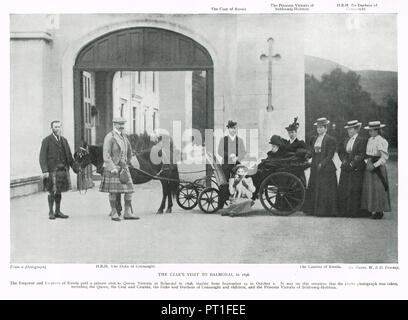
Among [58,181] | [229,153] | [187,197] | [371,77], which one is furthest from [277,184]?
[58,181]

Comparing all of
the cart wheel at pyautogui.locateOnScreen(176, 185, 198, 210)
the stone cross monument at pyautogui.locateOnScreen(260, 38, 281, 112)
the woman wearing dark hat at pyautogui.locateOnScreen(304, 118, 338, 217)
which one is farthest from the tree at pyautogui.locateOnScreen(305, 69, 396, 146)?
the cart wheel at pyautogui.locateOnScreen(176, 185, 198, 210)

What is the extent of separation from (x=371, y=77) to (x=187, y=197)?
256cm

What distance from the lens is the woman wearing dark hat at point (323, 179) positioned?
23.3 feet

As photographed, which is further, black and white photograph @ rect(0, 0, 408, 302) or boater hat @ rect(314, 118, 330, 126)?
boater hat @ rect(314, 118, 330, 126)

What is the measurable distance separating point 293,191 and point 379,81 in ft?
5.22

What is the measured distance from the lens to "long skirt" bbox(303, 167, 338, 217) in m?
7.09

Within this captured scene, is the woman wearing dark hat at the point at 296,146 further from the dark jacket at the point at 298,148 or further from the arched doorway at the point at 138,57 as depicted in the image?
the arched doorway at the point at 138,57

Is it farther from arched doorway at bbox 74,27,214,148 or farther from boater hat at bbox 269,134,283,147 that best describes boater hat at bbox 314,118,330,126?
arched doorway at bbox 74,27,214,148

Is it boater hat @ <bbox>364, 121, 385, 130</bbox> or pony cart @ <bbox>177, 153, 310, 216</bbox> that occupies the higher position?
boater hat @ <bbox>364, 121, 385, 130</bbox>

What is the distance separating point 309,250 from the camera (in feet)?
21.8

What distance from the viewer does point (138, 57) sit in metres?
7.47

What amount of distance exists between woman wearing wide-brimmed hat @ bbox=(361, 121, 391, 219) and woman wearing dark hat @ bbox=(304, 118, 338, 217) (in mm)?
364

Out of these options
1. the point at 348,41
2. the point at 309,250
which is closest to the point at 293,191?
the point at 309,250

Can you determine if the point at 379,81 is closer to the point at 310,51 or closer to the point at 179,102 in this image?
the point at 310,51
